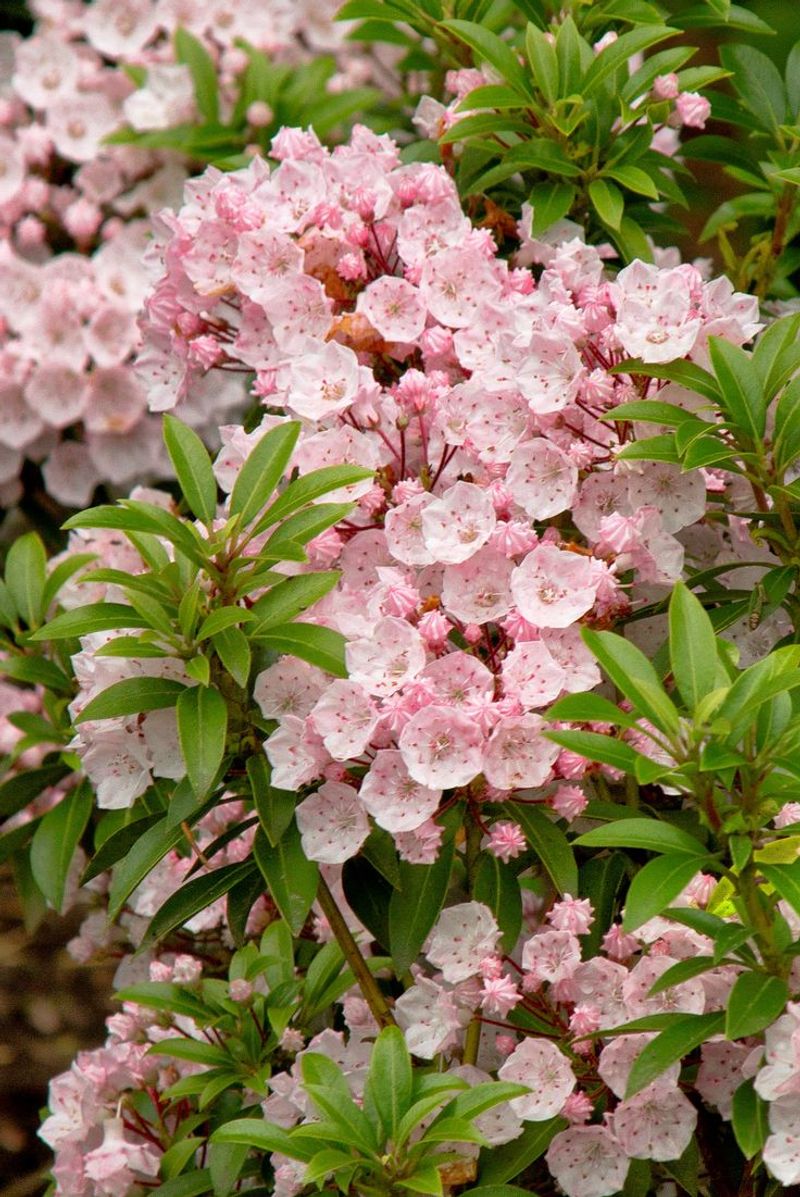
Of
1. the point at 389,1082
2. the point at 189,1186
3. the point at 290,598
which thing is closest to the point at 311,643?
the point at 290,598

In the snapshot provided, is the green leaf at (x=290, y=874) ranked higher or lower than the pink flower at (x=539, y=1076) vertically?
higher

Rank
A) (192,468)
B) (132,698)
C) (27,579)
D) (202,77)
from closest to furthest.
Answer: (132,698)
(192,468)
(27,579)
(202,77)

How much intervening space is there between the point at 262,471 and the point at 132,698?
0.25m

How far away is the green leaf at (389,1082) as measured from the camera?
4.64ft

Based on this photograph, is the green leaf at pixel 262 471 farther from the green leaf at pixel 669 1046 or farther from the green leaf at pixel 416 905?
the green leaf at pixel 669 1046

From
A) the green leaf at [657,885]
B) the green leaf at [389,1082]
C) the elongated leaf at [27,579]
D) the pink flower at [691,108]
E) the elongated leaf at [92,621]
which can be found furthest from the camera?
the elongated leaf at [27,579]

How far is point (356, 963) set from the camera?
5.38ft

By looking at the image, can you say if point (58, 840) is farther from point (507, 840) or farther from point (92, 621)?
point (507, 840)

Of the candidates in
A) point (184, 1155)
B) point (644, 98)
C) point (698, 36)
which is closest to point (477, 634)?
point (184, 1155)

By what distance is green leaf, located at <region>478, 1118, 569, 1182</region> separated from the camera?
152 centimetres

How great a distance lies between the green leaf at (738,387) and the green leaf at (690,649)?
240 millimetres

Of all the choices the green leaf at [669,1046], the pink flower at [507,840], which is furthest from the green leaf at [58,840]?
the green leaf at [669,1046]

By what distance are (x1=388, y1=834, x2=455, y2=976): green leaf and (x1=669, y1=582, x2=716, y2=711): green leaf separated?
1.09 feet

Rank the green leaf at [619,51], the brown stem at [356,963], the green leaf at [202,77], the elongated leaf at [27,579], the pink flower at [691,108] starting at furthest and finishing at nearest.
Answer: the green leaf at [202,77]
the elongated leaf at [27,579]
the pink flower at [691,108]
the green leaf at [619,51]
the brown stem at [356,963]
